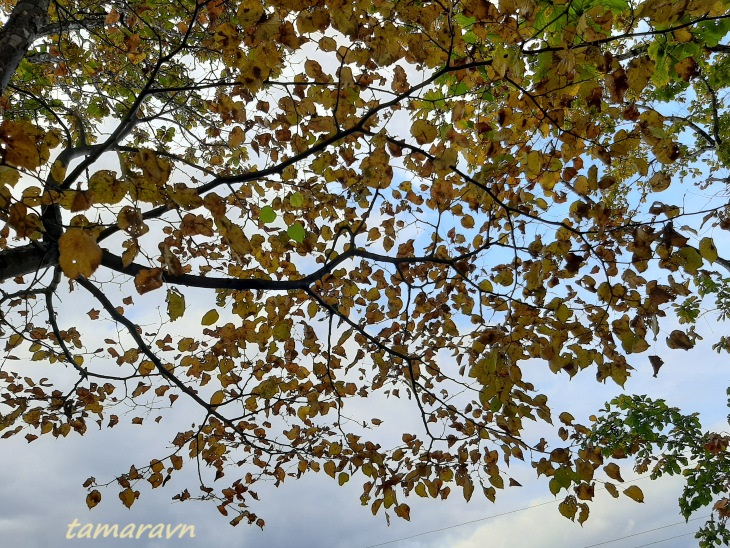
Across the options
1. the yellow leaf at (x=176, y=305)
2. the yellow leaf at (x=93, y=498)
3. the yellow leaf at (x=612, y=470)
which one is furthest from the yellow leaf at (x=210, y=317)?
the yellow leaf at (x=612, y=470)

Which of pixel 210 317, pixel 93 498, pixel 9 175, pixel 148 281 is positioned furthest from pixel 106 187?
pixel 93 498

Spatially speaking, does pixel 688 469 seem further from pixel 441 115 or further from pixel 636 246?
pixel 441 115

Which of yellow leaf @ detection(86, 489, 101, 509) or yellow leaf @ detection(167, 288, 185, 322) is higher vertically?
yellow leaf @ detection(167, 288, 185, 322)

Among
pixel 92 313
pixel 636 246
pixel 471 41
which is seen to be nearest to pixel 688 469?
pixel 636 246

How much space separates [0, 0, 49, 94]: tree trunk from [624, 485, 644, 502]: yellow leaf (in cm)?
459

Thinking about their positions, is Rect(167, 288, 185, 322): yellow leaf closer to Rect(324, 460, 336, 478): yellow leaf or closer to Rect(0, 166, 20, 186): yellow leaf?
Rect(0, 166, 20, 186): yellow leaf

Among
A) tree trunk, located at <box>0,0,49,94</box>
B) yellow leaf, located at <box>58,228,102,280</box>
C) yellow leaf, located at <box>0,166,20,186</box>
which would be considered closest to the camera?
yellow leaf, located at <box>58,228,102,280</box>

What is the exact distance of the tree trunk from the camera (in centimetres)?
280

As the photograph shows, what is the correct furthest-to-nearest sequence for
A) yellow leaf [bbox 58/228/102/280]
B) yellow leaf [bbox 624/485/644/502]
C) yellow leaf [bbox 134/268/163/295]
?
yellow leaf [bbox 624/485/644/502] → yellow leaf [bbox 134/268/163/295] → yellow leaf [bbox 58/228/102/280]

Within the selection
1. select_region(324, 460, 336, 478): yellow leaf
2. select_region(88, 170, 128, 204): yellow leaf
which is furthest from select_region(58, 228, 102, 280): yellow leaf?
select_region(324, 460, 336, 478): yellow leaf

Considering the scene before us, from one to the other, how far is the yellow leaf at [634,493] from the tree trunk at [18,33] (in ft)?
15.0

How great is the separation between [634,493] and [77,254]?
3061 mm

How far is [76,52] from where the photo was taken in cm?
479

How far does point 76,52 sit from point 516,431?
589 cm
